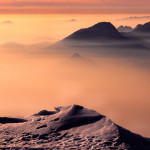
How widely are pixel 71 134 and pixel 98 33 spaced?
14515 cm

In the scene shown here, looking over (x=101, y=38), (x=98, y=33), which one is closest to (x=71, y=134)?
(x=98, y=33)

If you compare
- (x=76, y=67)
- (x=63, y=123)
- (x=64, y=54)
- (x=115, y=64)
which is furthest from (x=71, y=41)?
(x=63, y=123)

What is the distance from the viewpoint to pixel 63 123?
2048cm

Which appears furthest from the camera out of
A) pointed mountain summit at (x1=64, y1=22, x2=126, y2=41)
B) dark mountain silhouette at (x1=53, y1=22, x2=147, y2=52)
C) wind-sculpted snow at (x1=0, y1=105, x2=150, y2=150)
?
dark mountain silhouette at (x1=53, y1=22, x2=147, y2=52)

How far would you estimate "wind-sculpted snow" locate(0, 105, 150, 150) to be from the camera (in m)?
17.2

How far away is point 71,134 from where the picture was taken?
1875 centimetres

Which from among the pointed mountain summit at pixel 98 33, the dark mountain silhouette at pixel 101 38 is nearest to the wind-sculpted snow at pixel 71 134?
the dark mountain silhouette at pixel 101 38

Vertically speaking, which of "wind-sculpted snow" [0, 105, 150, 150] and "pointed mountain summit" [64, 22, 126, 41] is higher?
"pointed mountain summit" [64, 22, 126, 41]

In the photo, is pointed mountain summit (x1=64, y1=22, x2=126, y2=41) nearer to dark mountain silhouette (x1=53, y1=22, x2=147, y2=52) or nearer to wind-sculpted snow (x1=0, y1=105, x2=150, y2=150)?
dark mountain silhouette (x1=53, y1=22, x2=147, y2=52)

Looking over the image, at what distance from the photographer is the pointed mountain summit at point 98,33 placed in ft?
513

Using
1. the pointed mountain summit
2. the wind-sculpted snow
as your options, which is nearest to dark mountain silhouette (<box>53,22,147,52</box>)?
the pointed mountain summit

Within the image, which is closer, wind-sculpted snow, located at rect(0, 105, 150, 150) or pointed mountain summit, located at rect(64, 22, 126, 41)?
wind-sculpted snow, located at rect(0, 105, 150, 150)

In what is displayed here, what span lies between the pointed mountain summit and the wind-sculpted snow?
137 meters

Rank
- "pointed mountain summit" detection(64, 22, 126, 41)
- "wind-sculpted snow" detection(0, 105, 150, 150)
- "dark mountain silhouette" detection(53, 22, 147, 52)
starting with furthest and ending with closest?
1. "dark mountain silhouette" detection(53, 22, 147, 52)
2. "pointed mountain summit" detection(64, 22, 126, 41)
3. "wind-sculpted snow" detection(0, 105, 150, 150)
